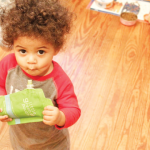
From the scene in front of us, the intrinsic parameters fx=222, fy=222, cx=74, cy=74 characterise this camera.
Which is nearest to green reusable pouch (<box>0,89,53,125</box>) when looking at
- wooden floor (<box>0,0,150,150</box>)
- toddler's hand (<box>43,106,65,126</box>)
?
toddler's hand (<box>43,106,65,126</box>)

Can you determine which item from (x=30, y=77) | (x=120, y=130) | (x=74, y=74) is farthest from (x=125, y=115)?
(x=30, y=77)

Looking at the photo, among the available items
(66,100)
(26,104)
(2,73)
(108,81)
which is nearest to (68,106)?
(66,100)

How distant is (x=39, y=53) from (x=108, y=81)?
0.87m

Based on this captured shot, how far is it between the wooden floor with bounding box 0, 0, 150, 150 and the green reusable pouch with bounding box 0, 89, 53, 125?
0.59m

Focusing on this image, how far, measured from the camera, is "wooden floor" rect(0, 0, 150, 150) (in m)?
1.23

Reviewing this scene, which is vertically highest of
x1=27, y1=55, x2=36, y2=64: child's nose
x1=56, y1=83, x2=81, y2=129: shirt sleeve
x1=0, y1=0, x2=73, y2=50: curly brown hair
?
x1=0, y1=0, x2=73, y2=50: curly brown hair

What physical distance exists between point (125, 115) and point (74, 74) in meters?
0.43

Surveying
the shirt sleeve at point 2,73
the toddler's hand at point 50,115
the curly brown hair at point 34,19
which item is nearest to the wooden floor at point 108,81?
the shirt sleeve at point 2,73

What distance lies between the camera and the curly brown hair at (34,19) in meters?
0.65

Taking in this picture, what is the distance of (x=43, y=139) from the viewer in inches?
36.0

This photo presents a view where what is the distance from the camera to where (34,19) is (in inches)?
25.6

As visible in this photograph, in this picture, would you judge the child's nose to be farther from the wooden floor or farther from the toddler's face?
the wooden floor

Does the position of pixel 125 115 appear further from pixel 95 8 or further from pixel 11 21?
pixel 95 8

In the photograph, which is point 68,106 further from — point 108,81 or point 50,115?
point 108,81
